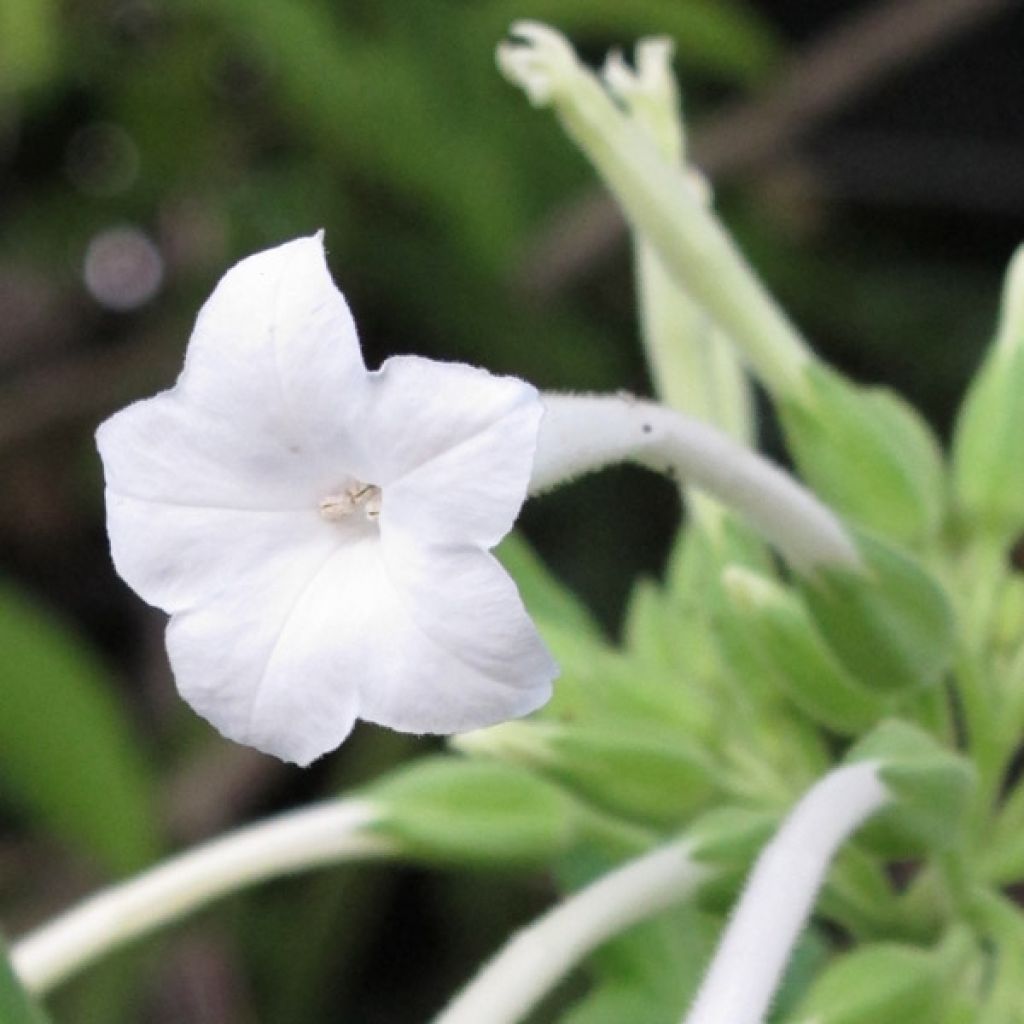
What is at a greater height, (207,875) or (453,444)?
(453,444)

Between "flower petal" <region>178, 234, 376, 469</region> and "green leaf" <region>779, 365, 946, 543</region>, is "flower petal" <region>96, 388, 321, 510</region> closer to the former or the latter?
"flower petal" <region>178, 234, 376, 469</region>

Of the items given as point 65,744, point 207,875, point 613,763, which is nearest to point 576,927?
point 613,763

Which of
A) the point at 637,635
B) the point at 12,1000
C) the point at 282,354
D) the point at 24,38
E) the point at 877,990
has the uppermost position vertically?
the point at 24,38

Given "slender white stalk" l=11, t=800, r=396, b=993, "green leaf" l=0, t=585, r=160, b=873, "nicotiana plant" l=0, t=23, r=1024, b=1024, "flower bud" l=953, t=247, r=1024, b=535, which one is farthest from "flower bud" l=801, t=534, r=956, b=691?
"green leaf" l=0, t=585, r=160, b=873

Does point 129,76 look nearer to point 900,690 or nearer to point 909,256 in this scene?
point 909,256

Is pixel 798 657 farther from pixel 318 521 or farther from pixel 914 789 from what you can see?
pixel 318 521

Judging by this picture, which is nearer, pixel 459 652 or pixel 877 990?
pixel 459 652
